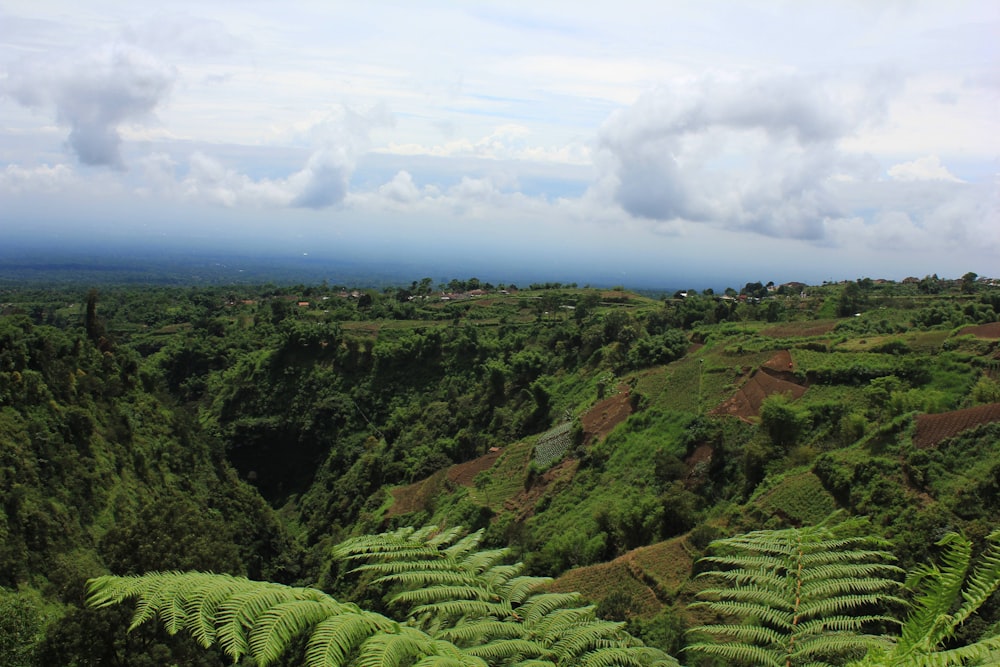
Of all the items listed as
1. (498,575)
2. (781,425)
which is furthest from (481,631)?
(781,425)

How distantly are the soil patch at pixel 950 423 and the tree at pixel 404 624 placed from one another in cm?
1480

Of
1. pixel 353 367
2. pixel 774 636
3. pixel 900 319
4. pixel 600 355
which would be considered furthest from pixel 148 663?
pixel 900 319

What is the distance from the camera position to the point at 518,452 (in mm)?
29094

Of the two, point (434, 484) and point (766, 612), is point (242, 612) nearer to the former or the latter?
point (766, 612)

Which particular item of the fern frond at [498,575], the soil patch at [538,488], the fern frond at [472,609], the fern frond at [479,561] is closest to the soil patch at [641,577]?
the soil patch at [538,488]

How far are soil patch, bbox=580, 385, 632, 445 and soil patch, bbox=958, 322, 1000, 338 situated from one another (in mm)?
13492

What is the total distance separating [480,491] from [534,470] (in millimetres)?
2611

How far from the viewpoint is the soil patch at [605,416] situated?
85.5 feet

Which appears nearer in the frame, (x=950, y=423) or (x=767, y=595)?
(x=767, y=595)

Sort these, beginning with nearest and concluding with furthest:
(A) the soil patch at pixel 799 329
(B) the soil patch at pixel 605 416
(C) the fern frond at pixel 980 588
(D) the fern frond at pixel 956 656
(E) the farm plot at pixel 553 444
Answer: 1. (D) the fern frond at pixel 956 656
2. (C) the fern frond at pixel 980 588
3. (B) the soil patch at pixel 605 416
4. (E) the farm plot at pixel 553 444
5. (A) the soil patch at pixel 799 329

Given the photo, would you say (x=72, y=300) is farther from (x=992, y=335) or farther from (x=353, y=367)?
(x=992, y=335)

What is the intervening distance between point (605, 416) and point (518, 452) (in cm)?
478

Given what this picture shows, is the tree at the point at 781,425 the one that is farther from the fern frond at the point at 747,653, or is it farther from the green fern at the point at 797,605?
the fern frond at the point at 747,653

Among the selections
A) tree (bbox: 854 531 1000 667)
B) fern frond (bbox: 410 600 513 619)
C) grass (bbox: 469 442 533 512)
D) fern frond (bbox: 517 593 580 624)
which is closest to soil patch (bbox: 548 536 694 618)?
grass (bbox: 469 442 533 512)
